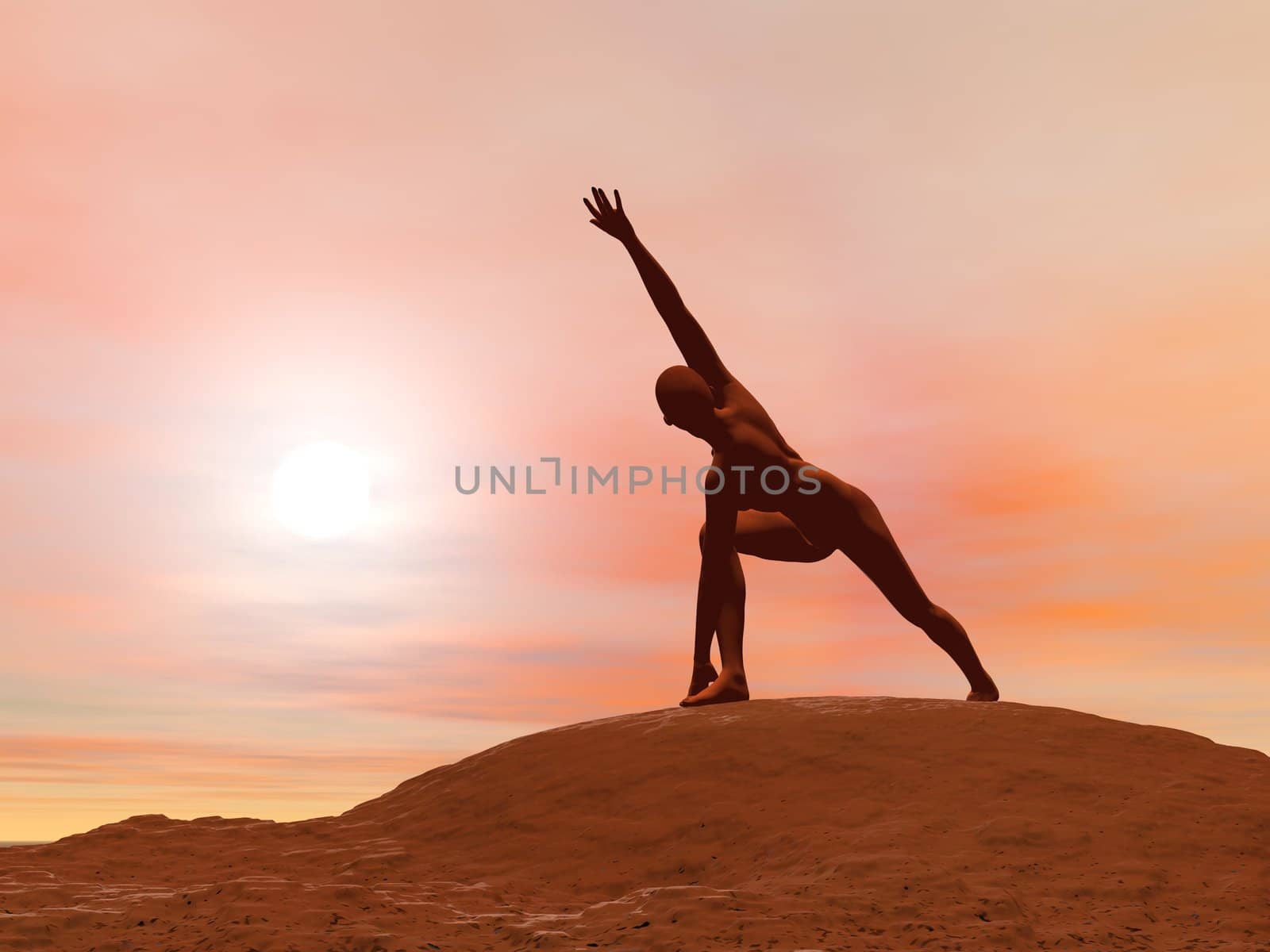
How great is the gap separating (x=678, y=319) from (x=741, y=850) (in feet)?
15.6

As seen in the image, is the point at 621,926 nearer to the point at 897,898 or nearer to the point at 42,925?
the point at 897,898

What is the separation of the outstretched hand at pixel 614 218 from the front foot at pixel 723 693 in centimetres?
385

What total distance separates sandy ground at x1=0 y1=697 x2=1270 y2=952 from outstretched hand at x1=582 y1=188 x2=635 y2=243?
410 centimetres

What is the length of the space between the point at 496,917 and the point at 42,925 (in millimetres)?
2320

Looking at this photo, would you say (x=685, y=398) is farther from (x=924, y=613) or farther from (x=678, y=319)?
(x=924, y=613)

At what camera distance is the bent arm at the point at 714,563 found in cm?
972

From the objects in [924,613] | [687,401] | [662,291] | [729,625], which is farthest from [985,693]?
[662,291]

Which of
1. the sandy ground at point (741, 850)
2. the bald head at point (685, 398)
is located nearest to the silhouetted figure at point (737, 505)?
the bald head at point (685, 398)

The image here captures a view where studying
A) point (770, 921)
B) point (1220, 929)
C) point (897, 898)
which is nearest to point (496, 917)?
point (770, 921)

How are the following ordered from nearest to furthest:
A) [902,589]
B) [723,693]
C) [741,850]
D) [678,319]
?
1. [741,850]
2. [723,693]
3. [902,589]
4. [678,319]

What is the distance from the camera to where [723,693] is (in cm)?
935

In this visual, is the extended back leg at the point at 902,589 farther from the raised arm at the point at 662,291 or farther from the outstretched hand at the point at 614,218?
the outstretched hand at the point at 614,218

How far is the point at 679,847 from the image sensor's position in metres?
6.98

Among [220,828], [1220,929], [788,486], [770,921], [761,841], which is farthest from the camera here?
[788,486]
